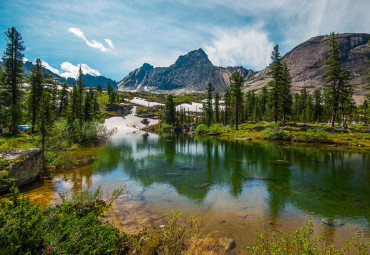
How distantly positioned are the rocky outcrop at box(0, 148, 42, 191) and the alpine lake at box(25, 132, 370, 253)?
1.05m

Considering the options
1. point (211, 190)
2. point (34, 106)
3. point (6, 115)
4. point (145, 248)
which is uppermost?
point (34, 106)

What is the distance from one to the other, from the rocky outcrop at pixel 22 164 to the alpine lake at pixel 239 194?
1.05 m

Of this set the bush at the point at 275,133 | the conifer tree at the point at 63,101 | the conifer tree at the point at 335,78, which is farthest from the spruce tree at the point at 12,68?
the conifer tree at the point at 335,78

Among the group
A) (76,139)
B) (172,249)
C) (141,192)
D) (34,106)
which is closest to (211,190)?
(141,192)

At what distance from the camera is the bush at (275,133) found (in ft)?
154

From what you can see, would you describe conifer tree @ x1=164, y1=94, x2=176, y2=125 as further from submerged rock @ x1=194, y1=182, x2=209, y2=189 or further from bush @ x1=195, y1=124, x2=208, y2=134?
submerged rock @ x1=194, y1=182, x2=209, y2=189

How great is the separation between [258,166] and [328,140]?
28.5 m

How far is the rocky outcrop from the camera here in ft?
41.4

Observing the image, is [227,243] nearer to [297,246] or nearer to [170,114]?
[297,246]

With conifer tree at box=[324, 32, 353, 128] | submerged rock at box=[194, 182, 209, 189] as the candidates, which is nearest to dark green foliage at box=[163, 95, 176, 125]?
conifer tree at box=[324, 32, 353, 128]

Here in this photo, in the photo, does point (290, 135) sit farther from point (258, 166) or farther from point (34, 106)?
point (34, 106)

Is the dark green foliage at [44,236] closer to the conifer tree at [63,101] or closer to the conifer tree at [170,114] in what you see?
the conifer tree at [63,101]

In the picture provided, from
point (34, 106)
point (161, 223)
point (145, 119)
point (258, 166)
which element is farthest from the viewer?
point (145, 119)

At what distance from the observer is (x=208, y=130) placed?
80000mm
